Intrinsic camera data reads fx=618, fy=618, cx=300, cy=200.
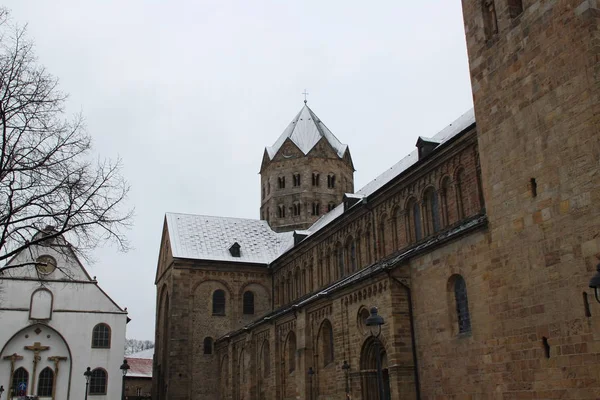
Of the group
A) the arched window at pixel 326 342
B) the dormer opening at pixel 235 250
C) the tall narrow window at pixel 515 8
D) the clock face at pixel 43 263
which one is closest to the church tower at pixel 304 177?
the dormer opening at pixel 235 250

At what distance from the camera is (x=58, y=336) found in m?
45.0

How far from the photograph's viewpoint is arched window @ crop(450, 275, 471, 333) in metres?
20.7

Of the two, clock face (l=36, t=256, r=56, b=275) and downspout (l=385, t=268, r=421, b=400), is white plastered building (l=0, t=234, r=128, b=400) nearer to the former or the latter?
clock face (l=36, t=256, r=56, b=275)

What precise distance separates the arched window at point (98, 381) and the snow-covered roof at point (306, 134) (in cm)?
2607

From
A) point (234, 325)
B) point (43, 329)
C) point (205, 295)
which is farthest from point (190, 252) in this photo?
point (43, 329)

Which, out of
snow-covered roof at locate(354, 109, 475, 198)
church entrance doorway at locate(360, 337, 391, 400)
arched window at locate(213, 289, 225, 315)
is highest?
snow-covered roof at locate(354, 109, 475, 198)

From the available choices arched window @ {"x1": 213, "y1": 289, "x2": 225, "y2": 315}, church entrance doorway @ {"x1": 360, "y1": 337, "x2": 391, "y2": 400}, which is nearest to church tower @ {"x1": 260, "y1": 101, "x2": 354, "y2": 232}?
arched window @ {"x1": 213, "y1": 289, "x2": 225, "y2": 315}

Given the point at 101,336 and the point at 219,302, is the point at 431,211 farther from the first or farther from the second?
the point at 101,336

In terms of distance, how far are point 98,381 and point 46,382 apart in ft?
11.5

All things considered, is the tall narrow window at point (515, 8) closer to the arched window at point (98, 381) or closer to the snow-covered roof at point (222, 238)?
the snow-covered roof at point (222, 238)

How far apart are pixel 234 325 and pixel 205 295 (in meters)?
3.34

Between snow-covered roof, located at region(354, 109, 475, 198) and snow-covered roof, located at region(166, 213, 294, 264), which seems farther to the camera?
snow-covered roof, located at region(166, 213, 294, 264)

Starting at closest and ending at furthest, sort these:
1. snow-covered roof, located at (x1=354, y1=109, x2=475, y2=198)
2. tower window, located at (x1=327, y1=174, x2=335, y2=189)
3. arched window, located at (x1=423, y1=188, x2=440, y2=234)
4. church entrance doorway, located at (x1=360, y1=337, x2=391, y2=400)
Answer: church entrance doorway, located at (x1=360, y1=337, x2=391, y2=400)
arched window, located at (x1=423, y1=188, x2=440, y2=234)
snow-covered roof, located at (x1=354, y1=109, x2=475, y2=198)
tower window, located at (x1=327, y1=174, x2=335, y2=189)

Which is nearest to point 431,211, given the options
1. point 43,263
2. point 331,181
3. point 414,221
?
point 414,221
